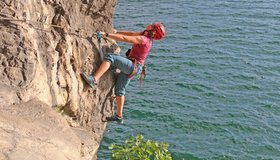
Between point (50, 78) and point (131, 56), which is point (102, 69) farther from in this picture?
point (50, 78)

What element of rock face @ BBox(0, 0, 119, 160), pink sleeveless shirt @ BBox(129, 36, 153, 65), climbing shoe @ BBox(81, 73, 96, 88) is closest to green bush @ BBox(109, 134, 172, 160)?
rock face @ BBox(0, 0, 119, 160)

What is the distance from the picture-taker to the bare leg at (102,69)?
12.1 metres

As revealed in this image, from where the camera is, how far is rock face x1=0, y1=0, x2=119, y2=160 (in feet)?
27.3

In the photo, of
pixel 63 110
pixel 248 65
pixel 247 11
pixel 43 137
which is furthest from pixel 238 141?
pixel 247 11

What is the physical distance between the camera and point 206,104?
1942 cm

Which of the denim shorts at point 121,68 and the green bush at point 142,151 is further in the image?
the denim shorts at point 121,68

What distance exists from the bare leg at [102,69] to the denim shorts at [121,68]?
0.13m

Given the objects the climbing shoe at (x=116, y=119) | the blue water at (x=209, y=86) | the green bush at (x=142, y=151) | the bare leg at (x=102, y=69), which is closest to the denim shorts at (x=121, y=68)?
the bare leg at (x=102, y=69)

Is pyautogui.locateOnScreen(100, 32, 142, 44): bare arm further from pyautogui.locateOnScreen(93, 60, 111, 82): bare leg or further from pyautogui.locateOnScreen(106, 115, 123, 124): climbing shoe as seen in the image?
pyautogui.locateOnScreen(106, 115, 123, 124): climbing shoe

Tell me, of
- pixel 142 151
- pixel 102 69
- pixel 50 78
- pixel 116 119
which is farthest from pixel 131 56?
pixel 142 151

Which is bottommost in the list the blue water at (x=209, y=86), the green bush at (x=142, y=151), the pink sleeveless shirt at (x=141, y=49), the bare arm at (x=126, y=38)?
the blue water at (x=209, y=86)

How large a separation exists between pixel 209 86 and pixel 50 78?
1164 centimetres

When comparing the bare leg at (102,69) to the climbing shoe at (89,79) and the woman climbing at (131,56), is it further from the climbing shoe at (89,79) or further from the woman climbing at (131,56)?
the climbing shoe at (89,79)

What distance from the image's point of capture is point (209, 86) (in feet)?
67.9
